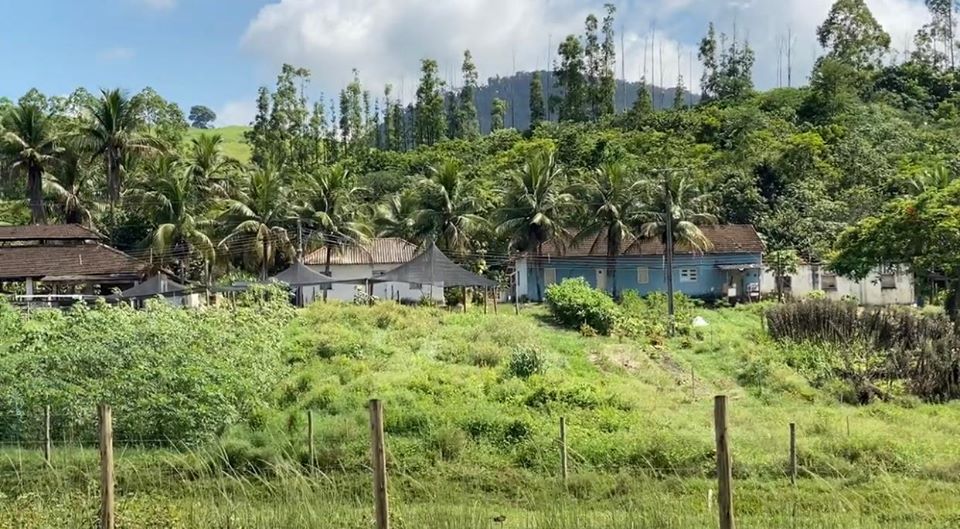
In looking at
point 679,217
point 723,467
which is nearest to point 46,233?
point 679,217

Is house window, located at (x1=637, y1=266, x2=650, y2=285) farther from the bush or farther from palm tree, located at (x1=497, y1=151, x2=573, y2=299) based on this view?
the bush

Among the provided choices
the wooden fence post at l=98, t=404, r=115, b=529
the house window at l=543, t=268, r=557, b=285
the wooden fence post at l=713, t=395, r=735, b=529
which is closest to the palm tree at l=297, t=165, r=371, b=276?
the house window at l=543, t=268, r=557, b=285

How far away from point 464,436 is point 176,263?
26.0 meters

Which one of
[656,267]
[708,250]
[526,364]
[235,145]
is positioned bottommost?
[526,364]

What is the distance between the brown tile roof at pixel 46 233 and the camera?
32.2m

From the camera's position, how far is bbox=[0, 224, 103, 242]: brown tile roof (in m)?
32.2

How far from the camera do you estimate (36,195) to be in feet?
124

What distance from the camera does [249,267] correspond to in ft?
116

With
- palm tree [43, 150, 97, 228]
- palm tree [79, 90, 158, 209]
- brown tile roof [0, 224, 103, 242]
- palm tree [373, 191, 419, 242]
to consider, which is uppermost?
palm tree [79, 90, 158, 209]

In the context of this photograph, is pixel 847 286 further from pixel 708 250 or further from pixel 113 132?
pixel 113 132

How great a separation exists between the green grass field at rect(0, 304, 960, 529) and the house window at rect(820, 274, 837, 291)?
18620 mm

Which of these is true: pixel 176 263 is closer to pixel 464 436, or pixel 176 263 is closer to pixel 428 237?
pixel 428 237

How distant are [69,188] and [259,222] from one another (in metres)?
12.0

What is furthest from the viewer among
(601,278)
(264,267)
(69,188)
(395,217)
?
(395,217)
